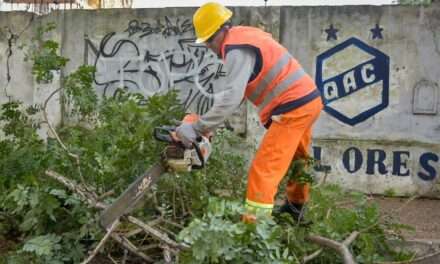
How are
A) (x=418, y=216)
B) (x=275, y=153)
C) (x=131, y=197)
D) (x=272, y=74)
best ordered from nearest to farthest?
(x=131, y=197)
(x=275, y=153)
(x=272, y=74)
(x=418, y=216)

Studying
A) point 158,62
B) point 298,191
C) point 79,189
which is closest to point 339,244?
point 298,191

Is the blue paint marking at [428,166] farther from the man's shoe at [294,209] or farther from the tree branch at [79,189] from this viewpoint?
the tree branch at [79,189]

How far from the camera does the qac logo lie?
6.31m

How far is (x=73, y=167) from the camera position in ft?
13.3

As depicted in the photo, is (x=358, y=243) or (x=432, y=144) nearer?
(x=358, y=243)

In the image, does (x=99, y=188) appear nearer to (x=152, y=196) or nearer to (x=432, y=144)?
(x=152, y=196)

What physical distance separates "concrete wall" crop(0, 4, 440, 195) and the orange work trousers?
266 cm

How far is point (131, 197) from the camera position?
329 centimetres

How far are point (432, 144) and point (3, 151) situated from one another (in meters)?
4.10

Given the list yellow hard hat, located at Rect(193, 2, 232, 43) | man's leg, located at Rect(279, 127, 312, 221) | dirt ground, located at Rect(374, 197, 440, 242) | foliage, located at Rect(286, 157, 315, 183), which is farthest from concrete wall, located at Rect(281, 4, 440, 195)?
yellow hard hat, located at Rect(193, 2, 232, 43)

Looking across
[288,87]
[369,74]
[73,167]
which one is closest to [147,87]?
[369,74]

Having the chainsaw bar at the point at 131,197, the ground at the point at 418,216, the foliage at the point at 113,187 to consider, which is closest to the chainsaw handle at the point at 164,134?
the chainsaw bar at the point at 131,197

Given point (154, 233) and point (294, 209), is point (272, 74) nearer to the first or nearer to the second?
point (294, 209)

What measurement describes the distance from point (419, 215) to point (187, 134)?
3167 mm
